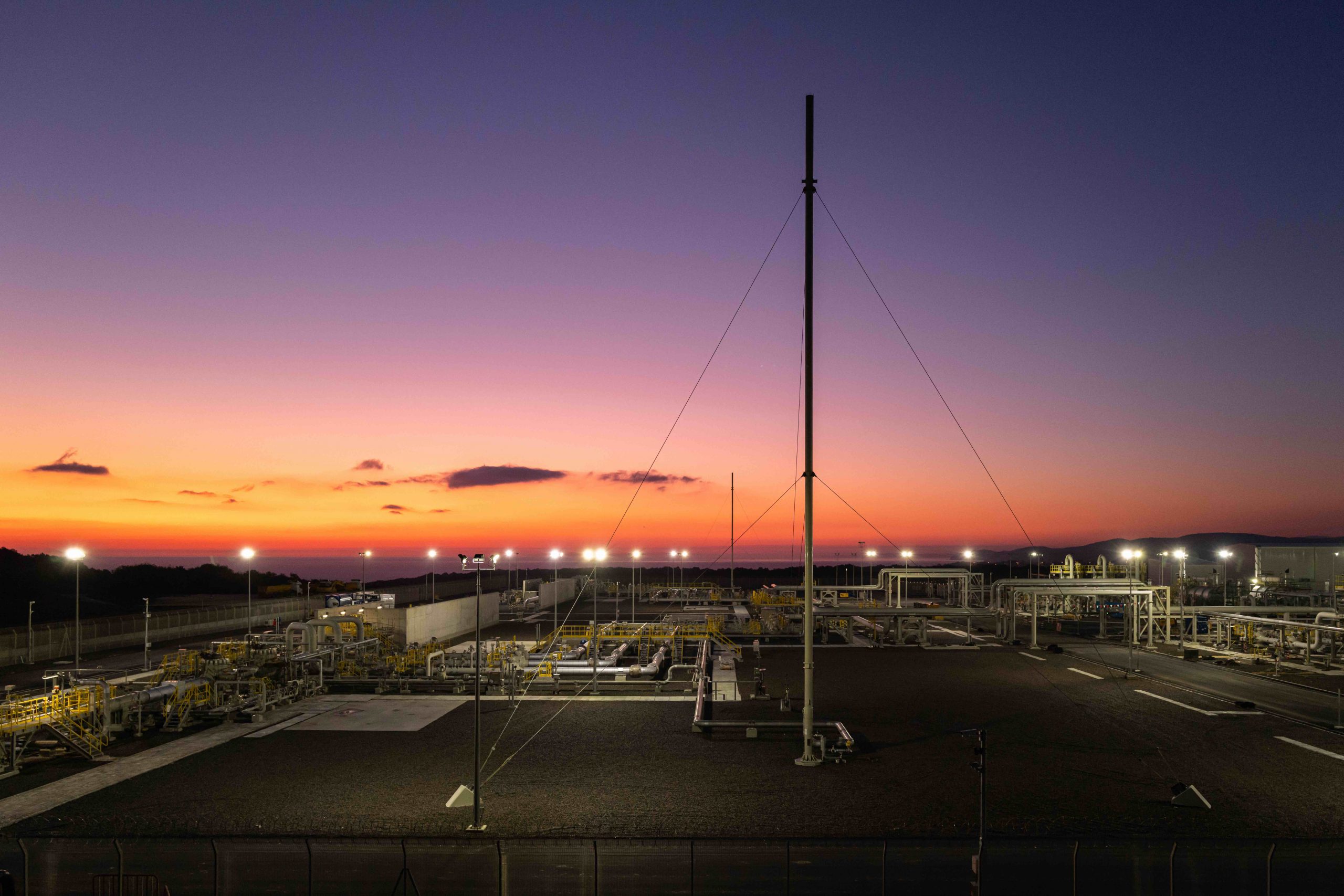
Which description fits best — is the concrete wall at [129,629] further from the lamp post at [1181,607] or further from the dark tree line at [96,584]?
the lamp post at [1181,607]

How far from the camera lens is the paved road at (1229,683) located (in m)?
33.6

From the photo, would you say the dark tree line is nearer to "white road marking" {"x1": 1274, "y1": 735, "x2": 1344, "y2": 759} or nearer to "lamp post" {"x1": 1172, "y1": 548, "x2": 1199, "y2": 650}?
"lamp post" {"x1": 1172, "y1": 548, "x2": 1199, "y2": 650}

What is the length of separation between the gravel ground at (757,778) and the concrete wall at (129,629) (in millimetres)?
30681

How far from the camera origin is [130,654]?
53.5m

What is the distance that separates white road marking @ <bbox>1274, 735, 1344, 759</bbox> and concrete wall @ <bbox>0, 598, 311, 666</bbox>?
6340cm

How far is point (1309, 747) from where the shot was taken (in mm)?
27172

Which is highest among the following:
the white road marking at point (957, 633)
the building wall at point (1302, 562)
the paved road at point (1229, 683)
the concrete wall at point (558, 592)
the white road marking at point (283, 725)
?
the building wall at point (1302, 562)

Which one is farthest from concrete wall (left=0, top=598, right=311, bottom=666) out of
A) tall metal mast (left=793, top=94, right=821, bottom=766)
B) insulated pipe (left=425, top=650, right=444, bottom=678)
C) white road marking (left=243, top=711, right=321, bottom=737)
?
tall metal mast (left=793, top=94, right=821, bottom=766)

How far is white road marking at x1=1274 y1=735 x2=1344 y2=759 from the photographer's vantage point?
85.8 ft

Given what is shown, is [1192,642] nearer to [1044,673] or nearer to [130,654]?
[1044,673]

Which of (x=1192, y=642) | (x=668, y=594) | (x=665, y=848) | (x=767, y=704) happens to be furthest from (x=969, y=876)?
(x=668, y=594)

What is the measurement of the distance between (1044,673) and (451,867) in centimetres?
3607

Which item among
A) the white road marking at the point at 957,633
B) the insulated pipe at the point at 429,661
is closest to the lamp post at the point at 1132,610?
the white road marking at the point at 957,633

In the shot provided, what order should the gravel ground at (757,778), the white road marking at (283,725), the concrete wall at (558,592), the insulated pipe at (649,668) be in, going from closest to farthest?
1. the gravel ground at (757,778)
2. the white road marking at (283,725)
3. the insulated pipe at (649,668)
4. the concrete wall at (558,592)
